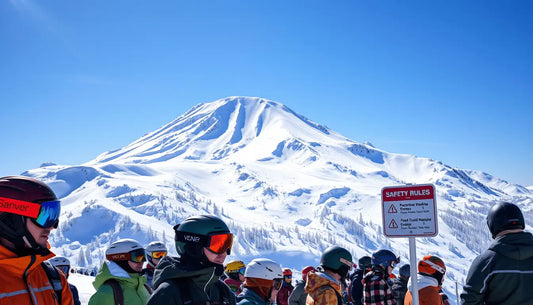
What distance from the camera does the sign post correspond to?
5.41m

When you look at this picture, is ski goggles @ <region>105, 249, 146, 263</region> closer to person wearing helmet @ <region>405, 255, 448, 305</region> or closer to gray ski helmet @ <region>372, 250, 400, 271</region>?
person wearing helmet @ <region>405, 255, 448, 305</region>

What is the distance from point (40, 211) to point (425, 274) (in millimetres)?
4781

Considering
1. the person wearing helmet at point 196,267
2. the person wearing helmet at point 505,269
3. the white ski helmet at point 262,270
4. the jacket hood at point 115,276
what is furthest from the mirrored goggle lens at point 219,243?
the person wearing helmet at point 505,269

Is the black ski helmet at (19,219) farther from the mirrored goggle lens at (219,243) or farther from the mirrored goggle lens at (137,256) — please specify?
the mirrored goggle lens at (137,256)

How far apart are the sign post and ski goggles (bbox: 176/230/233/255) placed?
2.99m

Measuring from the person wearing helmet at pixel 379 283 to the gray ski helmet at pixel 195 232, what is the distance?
4.41 metres

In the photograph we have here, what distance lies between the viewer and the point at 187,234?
317 cm

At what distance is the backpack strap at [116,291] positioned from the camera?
462 centimetres

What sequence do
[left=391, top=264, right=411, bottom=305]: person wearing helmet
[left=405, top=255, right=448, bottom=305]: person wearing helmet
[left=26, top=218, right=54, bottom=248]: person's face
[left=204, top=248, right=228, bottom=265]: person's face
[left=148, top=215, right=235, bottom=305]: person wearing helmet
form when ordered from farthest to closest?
1. [left=391, top=264, right=411, bottom=305]: person wearing helmet
2. [left=405, top=255, right=448, bottom=305]: person wearing helmet
3. [left=204, top=248, right=228, bottom=265]: person's face
4. [left=148, top=215, right=235, bottom=305]: person wearing helmet
5. [left=26, top=218, right=54, bottom=248]: person's face

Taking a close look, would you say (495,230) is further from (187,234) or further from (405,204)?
(187,234)

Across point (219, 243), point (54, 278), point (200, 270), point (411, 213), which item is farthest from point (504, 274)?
point (54, 278)

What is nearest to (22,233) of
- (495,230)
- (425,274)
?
(495,230)

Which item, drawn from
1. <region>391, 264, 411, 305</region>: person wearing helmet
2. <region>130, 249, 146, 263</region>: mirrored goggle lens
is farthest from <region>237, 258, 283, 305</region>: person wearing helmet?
<region>391, 264, 411, 305</region>: person wearing helmet

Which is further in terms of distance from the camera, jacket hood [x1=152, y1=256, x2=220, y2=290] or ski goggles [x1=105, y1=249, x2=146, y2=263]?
ski goggles [x1=105, y1=249, x2=146, y2=263]
